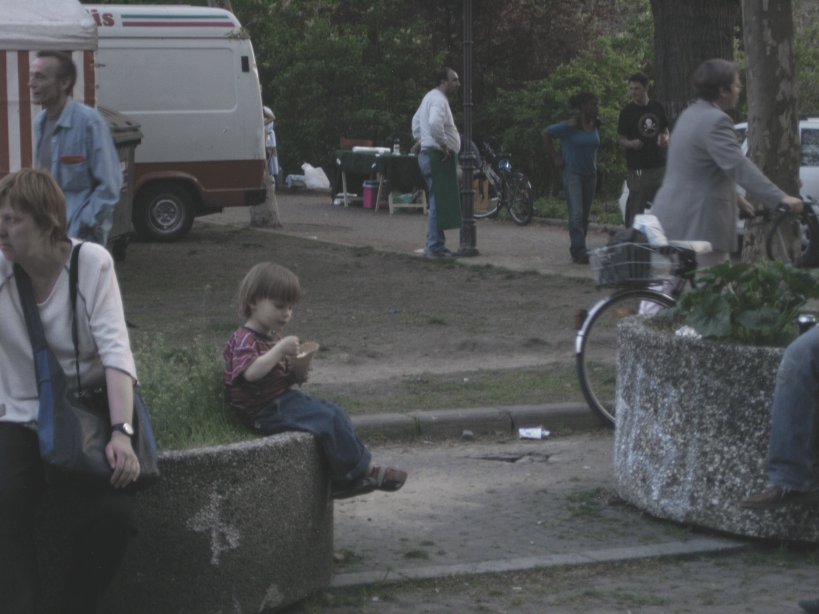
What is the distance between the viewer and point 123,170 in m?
15.2

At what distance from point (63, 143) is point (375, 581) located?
166 inches

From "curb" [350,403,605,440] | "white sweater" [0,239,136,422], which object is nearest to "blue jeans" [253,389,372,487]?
"white sweater" [0,239,136,422]

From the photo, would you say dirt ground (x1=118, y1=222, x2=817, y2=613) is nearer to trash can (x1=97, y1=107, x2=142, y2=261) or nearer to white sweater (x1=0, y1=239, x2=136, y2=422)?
trash can (x1=97, y1=107, x2=142, y2=261)

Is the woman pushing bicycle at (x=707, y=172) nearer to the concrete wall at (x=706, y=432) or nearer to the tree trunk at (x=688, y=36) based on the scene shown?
the concrete wall at (x=706, y=432)

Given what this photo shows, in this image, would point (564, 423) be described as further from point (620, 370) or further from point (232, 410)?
point (232, 410)

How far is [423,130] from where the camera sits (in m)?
16.0

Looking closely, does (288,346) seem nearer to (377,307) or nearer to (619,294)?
(619,294)

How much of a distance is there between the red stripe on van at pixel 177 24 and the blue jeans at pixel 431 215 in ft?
14.2

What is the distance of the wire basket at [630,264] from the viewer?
7789 millimetres

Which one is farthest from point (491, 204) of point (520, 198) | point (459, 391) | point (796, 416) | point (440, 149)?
point (796, 416)

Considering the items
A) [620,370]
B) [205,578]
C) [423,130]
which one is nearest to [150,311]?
[423,130]

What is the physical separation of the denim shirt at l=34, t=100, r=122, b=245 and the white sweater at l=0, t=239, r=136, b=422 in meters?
4.31

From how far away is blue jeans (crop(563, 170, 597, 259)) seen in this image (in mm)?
15711

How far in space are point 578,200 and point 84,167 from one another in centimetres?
777
